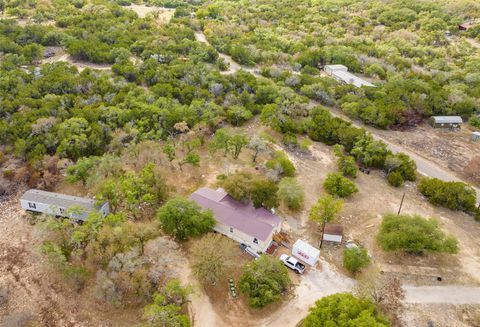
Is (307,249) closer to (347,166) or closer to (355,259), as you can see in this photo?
(355,259)

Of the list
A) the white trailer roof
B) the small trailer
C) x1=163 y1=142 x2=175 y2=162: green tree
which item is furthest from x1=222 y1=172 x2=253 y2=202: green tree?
x1=163 y1=142 x2=175 y2=162: green tree

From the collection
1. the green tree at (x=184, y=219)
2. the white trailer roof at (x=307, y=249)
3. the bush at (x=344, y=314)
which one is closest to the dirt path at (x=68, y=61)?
the green tree at (x=184, y=219)

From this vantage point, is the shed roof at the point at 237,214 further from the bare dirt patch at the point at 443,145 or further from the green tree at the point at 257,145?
the bare dirt patch at the point at 443,145

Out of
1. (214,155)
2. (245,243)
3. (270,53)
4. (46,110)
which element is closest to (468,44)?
(270,53)

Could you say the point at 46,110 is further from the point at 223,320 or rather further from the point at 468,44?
the point at 468,44

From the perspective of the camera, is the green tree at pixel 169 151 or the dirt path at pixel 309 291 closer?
the dirt path at pixel 309 291

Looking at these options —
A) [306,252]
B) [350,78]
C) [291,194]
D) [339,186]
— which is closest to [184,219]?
[306,252]
